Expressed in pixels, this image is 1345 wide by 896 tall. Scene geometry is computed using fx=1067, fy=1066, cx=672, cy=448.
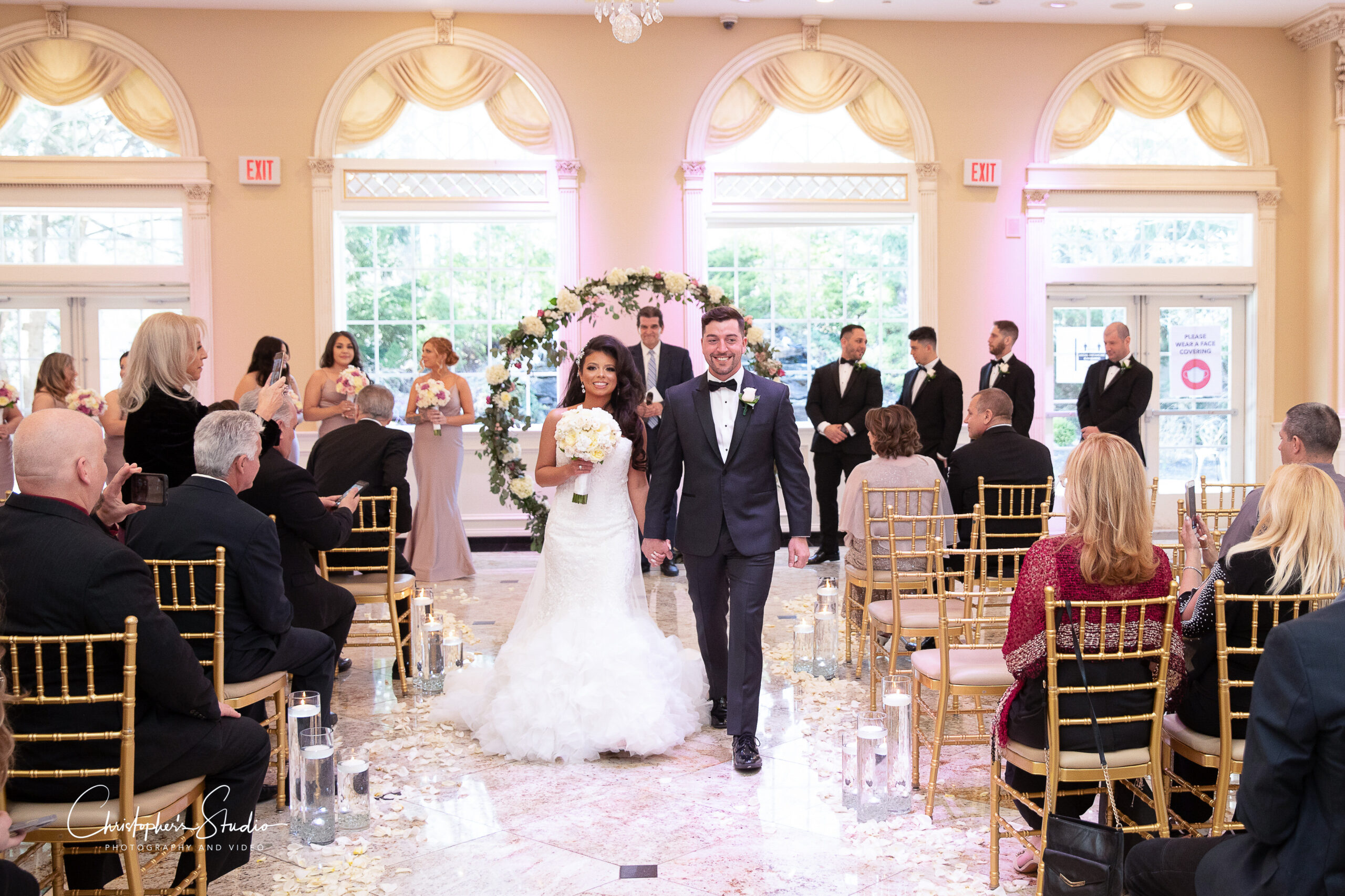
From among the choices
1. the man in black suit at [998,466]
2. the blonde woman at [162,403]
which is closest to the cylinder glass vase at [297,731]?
the blonde woman at [162,403]

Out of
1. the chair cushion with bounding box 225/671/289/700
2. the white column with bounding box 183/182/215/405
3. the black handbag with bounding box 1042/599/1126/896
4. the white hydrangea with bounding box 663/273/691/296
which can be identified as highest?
the white column with bounding box 183/182/215/405

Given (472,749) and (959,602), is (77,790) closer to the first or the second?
(472,749)

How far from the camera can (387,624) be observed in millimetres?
6578

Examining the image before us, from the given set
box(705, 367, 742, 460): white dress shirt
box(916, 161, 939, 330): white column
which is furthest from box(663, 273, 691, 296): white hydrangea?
box(916, 161, 939, 330): white column

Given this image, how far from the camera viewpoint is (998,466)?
547 cm

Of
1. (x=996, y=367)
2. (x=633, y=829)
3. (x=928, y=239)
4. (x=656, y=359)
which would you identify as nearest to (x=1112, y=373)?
(x=996, y=367)

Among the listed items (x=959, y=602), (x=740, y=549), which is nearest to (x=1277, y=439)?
(x=959, y=602)

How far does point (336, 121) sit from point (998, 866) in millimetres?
8545

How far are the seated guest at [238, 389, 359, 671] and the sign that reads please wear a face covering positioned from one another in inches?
337

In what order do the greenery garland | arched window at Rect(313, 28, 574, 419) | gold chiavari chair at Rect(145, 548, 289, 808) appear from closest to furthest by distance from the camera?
1. gold chiavari chair at Rect(145, 548, 289, 808)
2. the greenery garland
3. arched window at Rect(313, 28, 574, 419)

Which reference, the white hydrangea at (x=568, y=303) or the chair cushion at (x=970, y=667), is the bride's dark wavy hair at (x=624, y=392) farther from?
the white hydrangea at (x=568, y=303)

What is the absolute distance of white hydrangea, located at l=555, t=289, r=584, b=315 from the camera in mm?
6762

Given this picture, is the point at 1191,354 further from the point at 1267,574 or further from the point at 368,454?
the point at 1267,574

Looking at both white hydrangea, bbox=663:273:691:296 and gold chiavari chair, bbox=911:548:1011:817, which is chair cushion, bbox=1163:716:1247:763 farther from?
white hydrangea, bbox=663:273:691:296
